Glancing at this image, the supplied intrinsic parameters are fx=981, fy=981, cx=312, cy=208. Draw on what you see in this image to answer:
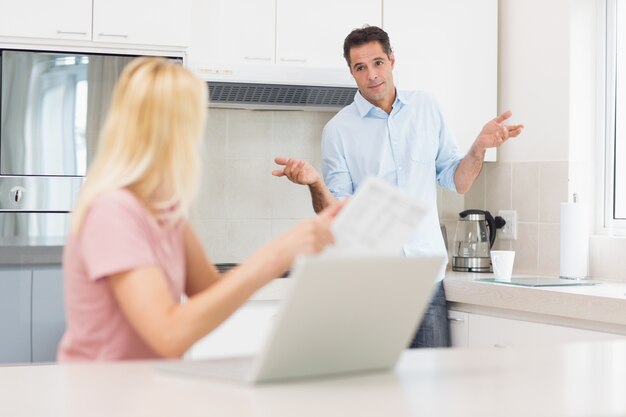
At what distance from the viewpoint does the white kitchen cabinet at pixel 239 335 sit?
3.56m

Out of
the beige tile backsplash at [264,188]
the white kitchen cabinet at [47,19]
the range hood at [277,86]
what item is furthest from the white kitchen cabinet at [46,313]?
the range hood at [277,86]

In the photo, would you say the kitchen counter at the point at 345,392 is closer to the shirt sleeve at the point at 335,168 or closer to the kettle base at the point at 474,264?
the shirt sleeve at the point at 335,168

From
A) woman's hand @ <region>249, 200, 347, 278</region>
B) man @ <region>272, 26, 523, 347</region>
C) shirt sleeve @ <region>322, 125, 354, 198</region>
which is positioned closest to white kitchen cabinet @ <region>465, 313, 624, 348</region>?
man @ <region>272, 26, 523, 347</region>

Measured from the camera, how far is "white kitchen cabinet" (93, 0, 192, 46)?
360 cm

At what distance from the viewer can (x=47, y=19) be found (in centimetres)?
354

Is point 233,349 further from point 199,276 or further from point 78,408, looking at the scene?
point 78,408

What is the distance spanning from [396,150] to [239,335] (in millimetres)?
884

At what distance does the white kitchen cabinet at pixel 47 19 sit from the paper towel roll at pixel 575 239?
6.31ft

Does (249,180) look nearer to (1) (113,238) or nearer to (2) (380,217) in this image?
(1) (113,238)

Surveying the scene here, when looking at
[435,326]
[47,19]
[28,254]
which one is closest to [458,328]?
[435,326]

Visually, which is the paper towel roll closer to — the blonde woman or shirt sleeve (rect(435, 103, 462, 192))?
shirt sleeve (rect(435, 103, 462, 192))

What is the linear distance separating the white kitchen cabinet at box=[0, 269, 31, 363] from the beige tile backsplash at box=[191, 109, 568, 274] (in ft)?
2.67

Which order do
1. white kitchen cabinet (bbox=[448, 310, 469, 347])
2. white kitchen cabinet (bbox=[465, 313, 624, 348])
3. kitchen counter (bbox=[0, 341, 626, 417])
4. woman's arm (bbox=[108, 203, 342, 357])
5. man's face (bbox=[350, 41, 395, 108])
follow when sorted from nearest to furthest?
kitchen counter (bbox=[0, 341, 626, 417])
woman's arm (bbox=[108, 203, 342, 357])
white kitchen cabinet (bbox=[465, 313, 624, 348])
man's face (bbox=[350, 41, 395, 108])
white kitchen cabinet (bbox=[448, 310, 469, 347])

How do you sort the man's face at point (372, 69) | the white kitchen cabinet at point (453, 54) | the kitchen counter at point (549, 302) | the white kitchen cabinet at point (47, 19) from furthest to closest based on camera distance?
1. the white kitchen cabinet at point (453, 54)
2. the white kitchen cabinet at point (47, 19)
3. the man's face at point (372, 69)
4. the kitchen counter at point (549, 302)
